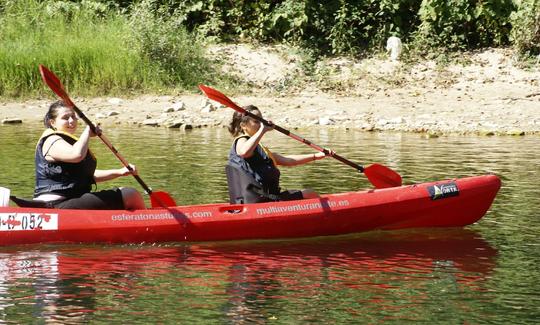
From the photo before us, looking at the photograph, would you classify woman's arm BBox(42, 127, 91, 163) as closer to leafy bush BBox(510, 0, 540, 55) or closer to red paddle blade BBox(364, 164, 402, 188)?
red paddle blade BBox(364, 164, 402, 188)

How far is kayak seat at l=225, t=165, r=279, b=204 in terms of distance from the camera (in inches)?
330

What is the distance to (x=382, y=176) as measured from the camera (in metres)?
9.19

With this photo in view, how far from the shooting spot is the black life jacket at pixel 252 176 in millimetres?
8383

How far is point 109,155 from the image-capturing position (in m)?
13.7

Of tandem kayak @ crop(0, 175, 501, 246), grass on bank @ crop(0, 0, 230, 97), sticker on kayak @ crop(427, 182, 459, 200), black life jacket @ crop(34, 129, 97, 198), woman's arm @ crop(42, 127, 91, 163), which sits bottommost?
tandem kayak @ crop(0, 175, 501, 246)

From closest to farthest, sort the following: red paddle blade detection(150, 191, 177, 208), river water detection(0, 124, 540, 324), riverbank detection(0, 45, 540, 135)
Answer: river water detection(0, 124, 540, 324), red paddle blade detection(150, 191, 177, 208), riverbank detection(0, 45, 540, 135)

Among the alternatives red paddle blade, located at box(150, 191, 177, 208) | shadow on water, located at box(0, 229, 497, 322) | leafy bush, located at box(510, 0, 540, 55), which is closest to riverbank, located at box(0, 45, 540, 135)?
leafy bush, located at box(510, 0, 540, 55)

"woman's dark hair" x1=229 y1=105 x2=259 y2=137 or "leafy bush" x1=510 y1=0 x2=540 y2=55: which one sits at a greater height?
"leafy bush" x1=510 y1=0 x2=540 y2=55

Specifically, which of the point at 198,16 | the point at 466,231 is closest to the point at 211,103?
the point at 198,16

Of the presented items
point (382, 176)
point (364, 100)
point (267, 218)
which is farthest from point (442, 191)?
point (364, 100)

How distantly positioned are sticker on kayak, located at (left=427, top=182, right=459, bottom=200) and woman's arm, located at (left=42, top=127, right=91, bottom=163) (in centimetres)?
268

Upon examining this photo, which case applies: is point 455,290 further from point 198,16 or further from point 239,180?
point 198,16

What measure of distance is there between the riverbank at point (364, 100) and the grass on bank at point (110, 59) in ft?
1.07

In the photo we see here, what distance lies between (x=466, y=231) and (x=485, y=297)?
235 cm
